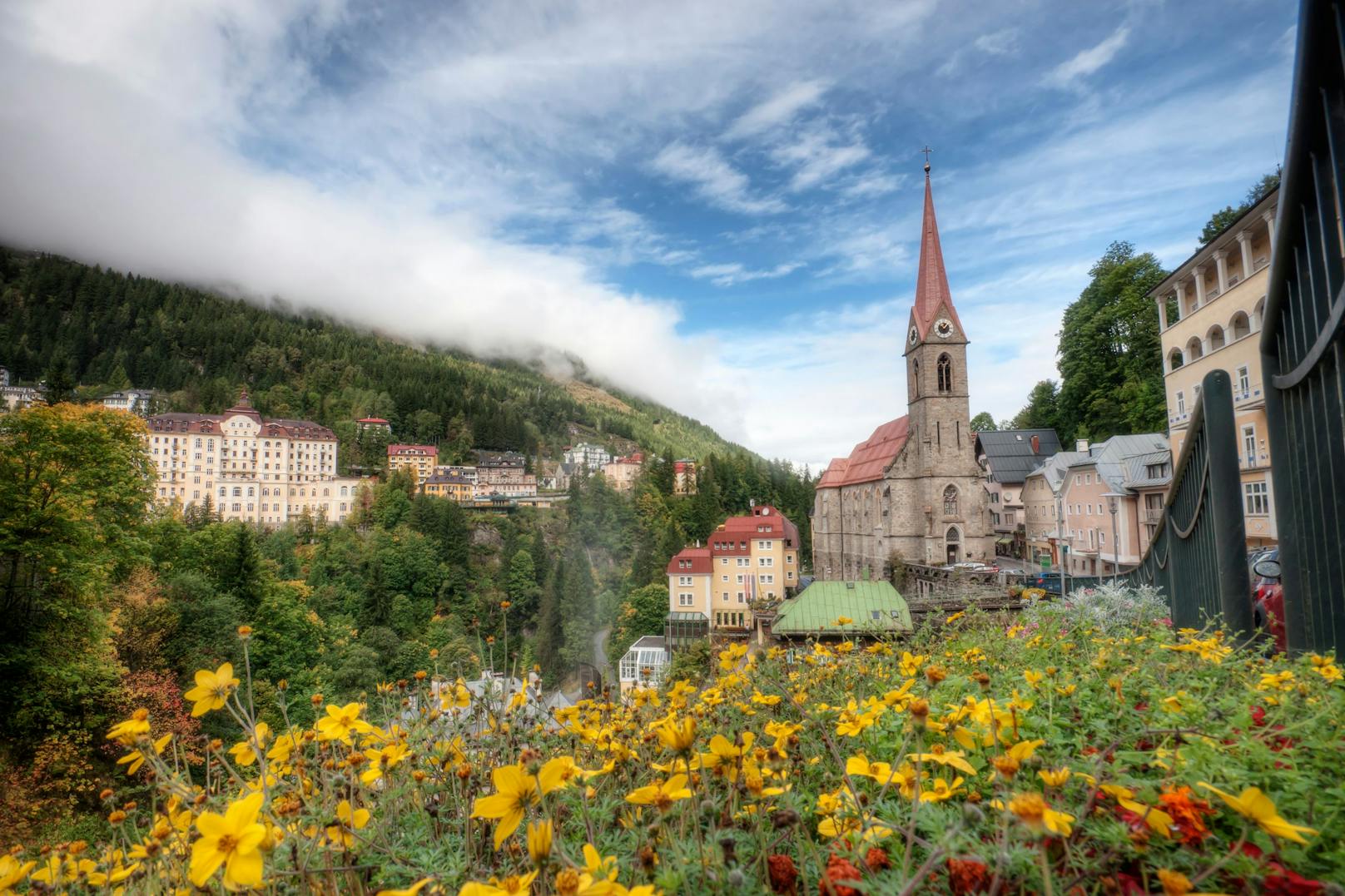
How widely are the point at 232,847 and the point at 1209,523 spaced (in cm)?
563

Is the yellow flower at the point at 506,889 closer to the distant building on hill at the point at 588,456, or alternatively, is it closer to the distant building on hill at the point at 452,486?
the distant building on hill at the point at 452,486

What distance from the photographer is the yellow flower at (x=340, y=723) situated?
171 centimetres

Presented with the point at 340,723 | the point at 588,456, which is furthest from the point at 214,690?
the point at 588,456

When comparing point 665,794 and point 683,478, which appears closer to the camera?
point 665,794

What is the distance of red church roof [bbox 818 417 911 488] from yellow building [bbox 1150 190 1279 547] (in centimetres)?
1818

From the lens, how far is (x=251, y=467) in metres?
76.2

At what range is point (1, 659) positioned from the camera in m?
12.9

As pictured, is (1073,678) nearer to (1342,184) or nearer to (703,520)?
(1342,184)

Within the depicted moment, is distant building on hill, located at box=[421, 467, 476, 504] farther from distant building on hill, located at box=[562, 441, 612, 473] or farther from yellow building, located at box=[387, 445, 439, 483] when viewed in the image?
distant building on hill, located at box=[562, 441, 612, 473]

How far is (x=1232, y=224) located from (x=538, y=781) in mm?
20551

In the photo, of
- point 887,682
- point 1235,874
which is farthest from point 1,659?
point 1235,874

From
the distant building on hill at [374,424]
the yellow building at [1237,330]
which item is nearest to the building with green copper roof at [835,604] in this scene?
the yellow building at [1237,330]

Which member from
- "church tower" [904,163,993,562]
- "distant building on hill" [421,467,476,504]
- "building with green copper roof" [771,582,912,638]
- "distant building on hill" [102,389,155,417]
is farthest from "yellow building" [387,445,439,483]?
"building with green copper roof" [771,582,912,638]

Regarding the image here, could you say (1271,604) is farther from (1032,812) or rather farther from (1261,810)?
(1032,812)
